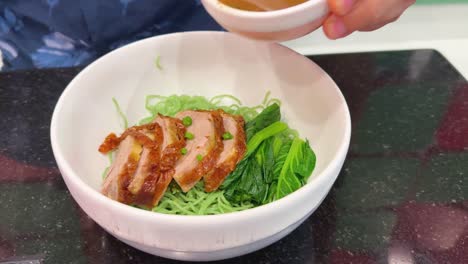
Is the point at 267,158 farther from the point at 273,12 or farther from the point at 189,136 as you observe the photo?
the point at 273,12

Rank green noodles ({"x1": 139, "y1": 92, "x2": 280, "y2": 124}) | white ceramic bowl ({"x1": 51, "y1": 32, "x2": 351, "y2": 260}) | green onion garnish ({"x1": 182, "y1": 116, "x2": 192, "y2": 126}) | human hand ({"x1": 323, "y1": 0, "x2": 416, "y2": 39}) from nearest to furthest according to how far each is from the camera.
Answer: white ceramic bowl ({"x1": 51, "y1": 32, "x2": 351, "y2": 260}) < human hand ({"x1": 323, "y1": 0, "x2": 416, "y2": 39}) < green onion garnish ({"x1": 182, "y1": 116, "x2": 192, "y2": 126}) < green noodles ({"x1": 139, "y1": 92, "x2": 280, "y2": 124})

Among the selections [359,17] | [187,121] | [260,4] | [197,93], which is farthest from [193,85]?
[359,17]

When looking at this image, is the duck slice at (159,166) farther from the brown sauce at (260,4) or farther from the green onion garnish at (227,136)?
the brown sauce at (260,4)

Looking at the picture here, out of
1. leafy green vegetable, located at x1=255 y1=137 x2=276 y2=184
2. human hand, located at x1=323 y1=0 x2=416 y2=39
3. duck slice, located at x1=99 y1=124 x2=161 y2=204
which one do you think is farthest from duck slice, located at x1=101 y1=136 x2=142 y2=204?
human hand, located at x1=323 y1=0 x2=416 y2=39

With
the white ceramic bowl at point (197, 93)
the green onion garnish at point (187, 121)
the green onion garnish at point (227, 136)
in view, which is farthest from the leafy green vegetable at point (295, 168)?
the green onion garnish at point (187, 121)

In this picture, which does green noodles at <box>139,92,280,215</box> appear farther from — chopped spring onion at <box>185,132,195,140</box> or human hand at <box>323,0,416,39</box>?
human hand at <box>323,0,416,39</box>

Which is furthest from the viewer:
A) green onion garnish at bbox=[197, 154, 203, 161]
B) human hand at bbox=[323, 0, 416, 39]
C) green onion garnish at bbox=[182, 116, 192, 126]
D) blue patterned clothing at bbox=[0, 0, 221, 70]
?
blue patterned clothing at bbox=[0, 0, 221, 70]
